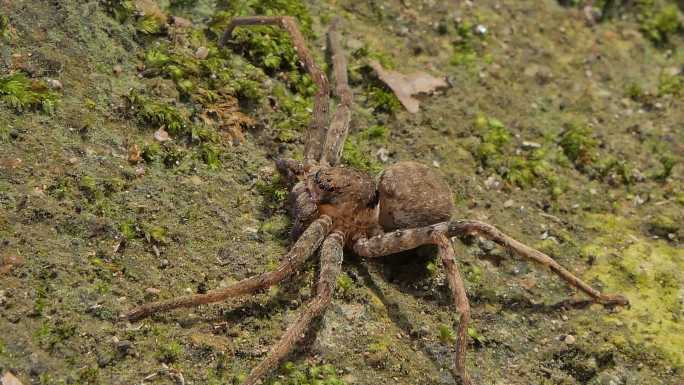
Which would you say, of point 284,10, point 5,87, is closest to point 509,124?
point 284,10

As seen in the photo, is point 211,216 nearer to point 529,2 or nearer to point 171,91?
point 171,91

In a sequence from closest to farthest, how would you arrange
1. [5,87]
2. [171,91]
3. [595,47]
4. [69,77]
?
[5,87] → [69,77] → [171,91] → [595,47]

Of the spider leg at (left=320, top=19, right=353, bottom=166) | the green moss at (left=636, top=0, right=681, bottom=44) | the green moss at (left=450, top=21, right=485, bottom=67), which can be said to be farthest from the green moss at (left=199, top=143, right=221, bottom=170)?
the green moss at (left=636, top=0, right=681, bottom=44)

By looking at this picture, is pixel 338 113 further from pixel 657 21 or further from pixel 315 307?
pixel 657 21

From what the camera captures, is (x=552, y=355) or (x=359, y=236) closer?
(x=552, y=355)

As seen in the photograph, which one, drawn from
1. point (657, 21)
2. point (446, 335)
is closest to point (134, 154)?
point (446, 335)

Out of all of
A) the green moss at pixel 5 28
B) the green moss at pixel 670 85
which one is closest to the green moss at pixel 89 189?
the green moss at pixel 5 28
